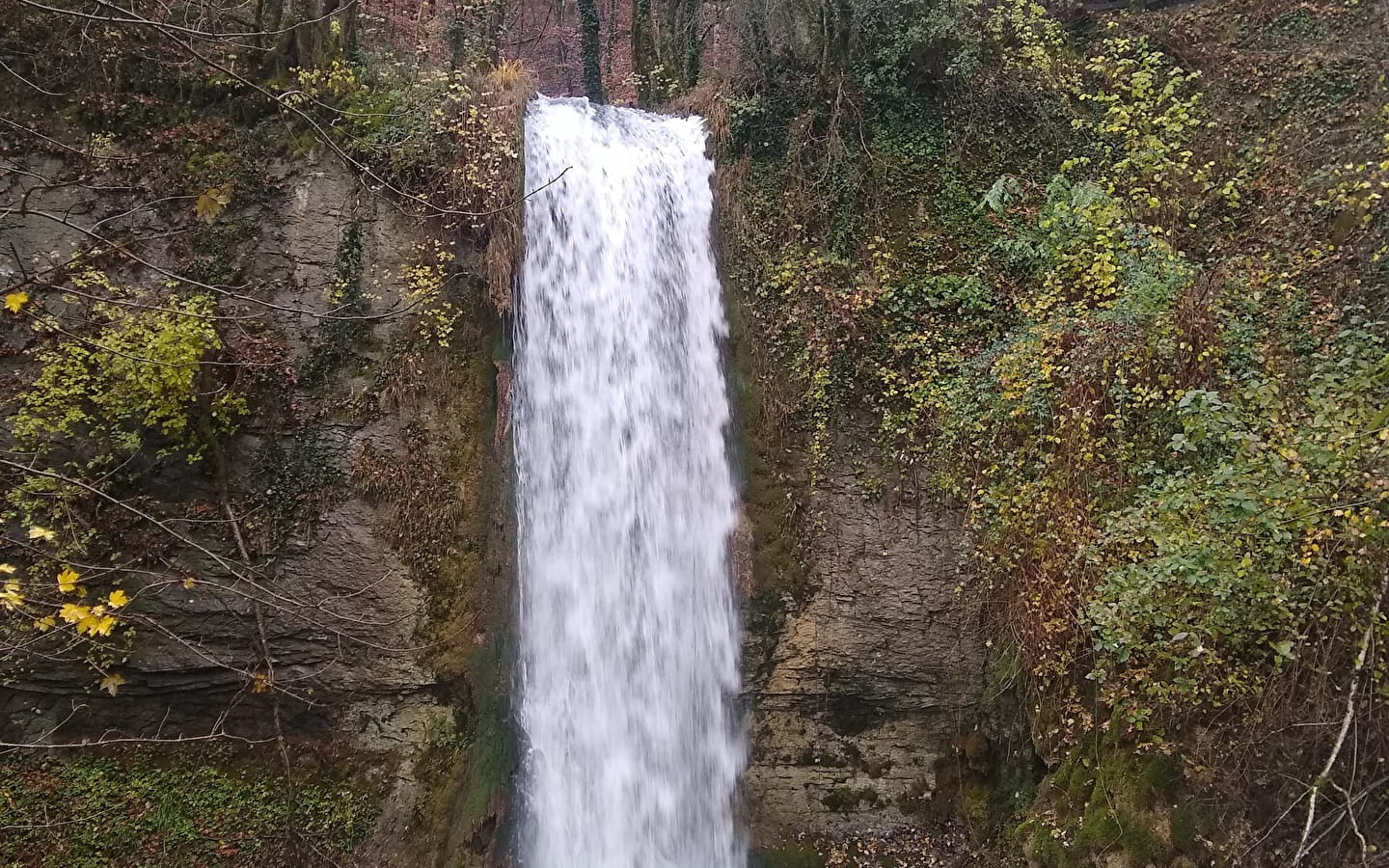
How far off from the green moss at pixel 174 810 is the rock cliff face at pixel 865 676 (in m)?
3.48

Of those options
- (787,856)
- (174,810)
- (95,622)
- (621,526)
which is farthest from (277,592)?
(787,856)

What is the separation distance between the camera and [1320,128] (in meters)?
7.14

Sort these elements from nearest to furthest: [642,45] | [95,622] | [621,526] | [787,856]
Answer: [95,622], [787,856], [621,526], [642,45]

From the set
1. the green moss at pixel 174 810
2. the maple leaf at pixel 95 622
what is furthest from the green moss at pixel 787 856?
the maple leaf at pixel 95 622

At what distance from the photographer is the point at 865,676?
7.07m

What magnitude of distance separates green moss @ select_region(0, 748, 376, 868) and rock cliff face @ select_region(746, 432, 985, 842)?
3478 millimetres

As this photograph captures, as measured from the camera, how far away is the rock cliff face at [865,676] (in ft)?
23.0

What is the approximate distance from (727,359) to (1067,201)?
3.45m

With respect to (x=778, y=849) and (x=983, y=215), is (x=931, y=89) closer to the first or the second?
(x=983, y=215)

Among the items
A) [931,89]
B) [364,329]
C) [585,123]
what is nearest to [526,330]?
[364,329]

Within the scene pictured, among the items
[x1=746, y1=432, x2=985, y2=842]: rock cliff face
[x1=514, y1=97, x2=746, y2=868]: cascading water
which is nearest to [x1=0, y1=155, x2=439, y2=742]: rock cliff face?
[x1=514, y1=97, x2=746, y2=868]: cascading water

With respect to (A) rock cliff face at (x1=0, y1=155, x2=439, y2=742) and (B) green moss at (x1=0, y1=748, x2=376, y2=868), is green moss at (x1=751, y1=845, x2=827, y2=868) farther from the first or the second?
(B) green moss at (x1=0, y1=748, x2=376, y2=868)

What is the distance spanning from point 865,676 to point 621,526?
255cm

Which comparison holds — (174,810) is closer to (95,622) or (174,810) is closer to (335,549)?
(335,549)
